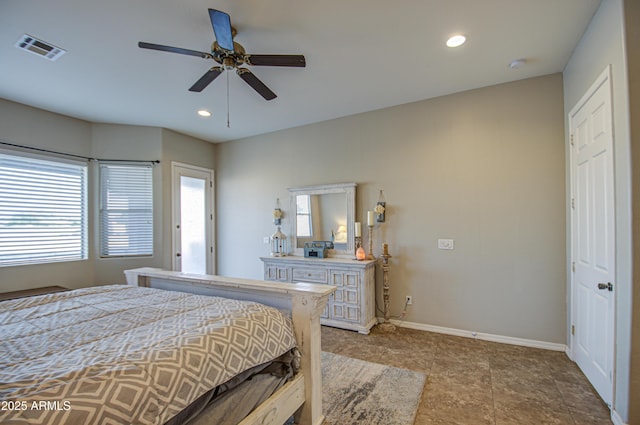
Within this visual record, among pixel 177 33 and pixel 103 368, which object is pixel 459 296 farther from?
pixel 177 33

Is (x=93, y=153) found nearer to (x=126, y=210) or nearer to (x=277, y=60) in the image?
(x=126, y=210)

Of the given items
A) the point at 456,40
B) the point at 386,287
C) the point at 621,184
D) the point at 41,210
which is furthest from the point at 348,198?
the point at 41,210

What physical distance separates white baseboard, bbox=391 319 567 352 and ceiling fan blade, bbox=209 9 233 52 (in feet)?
11.1

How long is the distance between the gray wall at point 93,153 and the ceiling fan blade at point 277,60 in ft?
9.64

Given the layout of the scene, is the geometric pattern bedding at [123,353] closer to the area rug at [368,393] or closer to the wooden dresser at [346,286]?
the area rug at [368,393]

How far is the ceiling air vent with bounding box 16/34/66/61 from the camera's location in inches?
89.7

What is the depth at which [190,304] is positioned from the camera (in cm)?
182

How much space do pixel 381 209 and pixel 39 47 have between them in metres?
3.59

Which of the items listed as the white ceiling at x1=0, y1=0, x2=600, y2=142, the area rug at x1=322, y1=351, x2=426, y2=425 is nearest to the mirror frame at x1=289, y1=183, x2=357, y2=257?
the white ceiling at x1=0, y1=0, x2=600, y2=142

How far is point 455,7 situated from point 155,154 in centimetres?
416

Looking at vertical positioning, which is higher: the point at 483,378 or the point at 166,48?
the point at 166,48

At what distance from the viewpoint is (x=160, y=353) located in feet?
3.68

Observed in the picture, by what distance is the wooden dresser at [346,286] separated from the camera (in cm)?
344

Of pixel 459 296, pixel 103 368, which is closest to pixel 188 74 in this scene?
pixel 103 368
